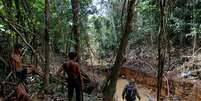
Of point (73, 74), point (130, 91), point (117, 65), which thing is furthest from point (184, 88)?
point (73, 74)

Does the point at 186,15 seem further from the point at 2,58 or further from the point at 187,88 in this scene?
the point at 2,58

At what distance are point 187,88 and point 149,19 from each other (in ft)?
27.0

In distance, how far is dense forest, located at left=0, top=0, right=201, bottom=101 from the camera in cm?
802

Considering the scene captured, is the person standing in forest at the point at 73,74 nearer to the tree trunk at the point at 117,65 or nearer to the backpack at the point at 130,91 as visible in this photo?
the tree trunk at the point at 117,65

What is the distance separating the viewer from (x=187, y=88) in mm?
16703

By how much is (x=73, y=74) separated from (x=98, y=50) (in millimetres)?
20636

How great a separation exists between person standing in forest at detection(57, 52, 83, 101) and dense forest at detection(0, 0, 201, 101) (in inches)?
0.8

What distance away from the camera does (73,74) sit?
8188mm

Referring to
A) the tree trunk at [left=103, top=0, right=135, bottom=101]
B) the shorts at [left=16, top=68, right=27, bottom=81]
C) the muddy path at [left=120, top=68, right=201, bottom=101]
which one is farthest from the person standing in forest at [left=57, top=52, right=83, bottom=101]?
the muddy path at [left=120, top=68, right=201, bottom=101]

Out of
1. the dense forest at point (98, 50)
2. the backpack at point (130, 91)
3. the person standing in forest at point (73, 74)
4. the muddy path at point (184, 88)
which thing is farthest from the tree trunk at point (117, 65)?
the muddy path at point (184, 88)

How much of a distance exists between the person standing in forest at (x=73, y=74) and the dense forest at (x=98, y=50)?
21 millimetres

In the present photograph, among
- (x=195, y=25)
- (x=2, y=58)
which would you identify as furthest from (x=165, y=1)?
(x=195, y=25)

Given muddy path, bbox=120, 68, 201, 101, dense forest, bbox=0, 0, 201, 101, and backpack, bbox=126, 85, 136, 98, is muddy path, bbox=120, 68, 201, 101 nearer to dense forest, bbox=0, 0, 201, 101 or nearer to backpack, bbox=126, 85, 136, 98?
dense forest, bbox=0, 0, 201, 101

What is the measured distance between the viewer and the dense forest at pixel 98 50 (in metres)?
8.02
